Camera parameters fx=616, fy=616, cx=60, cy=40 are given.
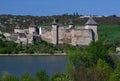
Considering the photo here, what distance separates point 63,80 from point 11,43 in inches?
1152

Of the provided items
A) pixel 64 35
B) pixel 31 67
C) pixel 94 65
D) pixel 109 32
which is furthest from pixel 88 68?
pixel 109 32

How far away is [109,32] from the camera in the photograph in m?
52.0

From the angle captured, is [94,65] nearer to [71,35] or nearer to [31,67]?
[31,67]

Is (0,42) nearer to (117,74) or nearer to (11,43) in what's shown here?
(11,43)

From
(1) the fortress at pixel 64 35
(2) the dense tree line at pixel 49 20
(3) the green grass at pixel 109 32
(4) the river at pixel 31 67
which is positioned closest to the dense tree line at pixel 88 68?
(4) the river at pixel 31 67

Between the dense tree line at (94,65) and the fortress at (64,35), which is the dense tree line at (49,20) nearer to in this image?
the fortress at (64,35)

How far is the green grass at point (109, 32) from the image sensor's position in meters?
49.1

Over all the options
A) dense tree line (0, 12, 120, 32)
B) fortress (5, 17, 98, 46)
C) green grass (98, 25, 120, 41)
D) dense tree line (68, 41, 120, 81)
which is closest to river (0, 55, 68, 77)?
dense tree line (68, 41, 120, 81)

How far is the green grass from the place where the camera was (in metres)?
49.1

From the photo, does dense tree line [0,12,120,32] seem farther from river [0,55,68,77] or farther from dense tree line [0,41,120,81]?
dense tree line [0,41,120,81]

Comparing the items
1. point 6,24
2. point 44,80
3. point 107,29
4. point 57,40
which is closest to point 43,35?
point 57,40

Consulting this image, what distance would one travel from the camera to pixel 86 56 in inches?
787

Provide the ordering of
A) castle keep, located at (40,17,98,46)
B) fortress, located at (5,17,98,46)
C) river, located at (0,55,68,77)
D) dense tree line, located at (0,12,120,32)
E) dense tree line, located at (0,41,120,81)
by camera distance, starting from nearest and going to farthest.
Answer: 1. dense tree line, located at (0,41,120,81)
2. river, located at (0,55,68,77)
3. fortress, located at (5,17,98,46)
4. castle keep, located at (40,17,98,46)
5. dense tree line, located at (0,12,120,32)

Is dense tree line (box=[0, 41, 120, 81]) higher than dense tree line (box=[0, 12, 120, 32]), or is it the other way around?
dense tree line (box=[0, 41, 120, 81])
